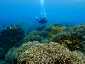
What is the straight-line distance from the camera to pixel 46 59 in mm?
4312

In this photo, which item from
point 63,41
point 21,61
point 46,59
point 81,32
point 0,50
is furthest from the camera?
point 0,50

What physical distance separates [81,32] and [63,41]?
2.72 feet

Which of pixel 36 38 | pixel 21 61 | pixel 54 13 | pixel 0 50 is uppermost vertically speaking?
pixel 21 61

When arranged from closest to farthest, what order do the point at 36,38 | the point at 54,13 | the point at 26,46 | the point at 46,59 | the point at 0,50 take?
the point at 46,59, the point at 26,46, the point at 36,38, the point at 0,50, the point at 54,13

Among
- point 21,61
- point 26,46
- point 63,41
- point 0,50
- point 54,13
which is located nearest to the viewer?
point 21,61

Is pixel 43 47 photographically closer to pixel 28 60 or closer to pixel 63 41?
pixel 28 60

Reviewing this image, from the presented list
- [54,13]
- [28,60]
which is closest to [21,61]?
[28,60]

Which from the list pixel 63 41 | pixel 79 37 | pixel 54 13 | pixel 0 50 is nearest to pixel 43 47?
pixel 63 41

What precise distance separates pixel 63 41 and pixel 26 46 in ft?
4.28

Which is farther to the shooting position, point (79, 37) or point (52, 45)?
point (79, 37)

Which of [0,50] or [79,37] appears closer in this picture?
[79,37]

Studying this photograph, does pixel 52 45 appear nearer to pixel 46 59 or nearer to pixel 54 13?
pixel 46 59

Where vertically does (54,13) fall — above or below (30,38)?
below

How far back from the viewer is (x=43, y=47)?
15.3 feet
